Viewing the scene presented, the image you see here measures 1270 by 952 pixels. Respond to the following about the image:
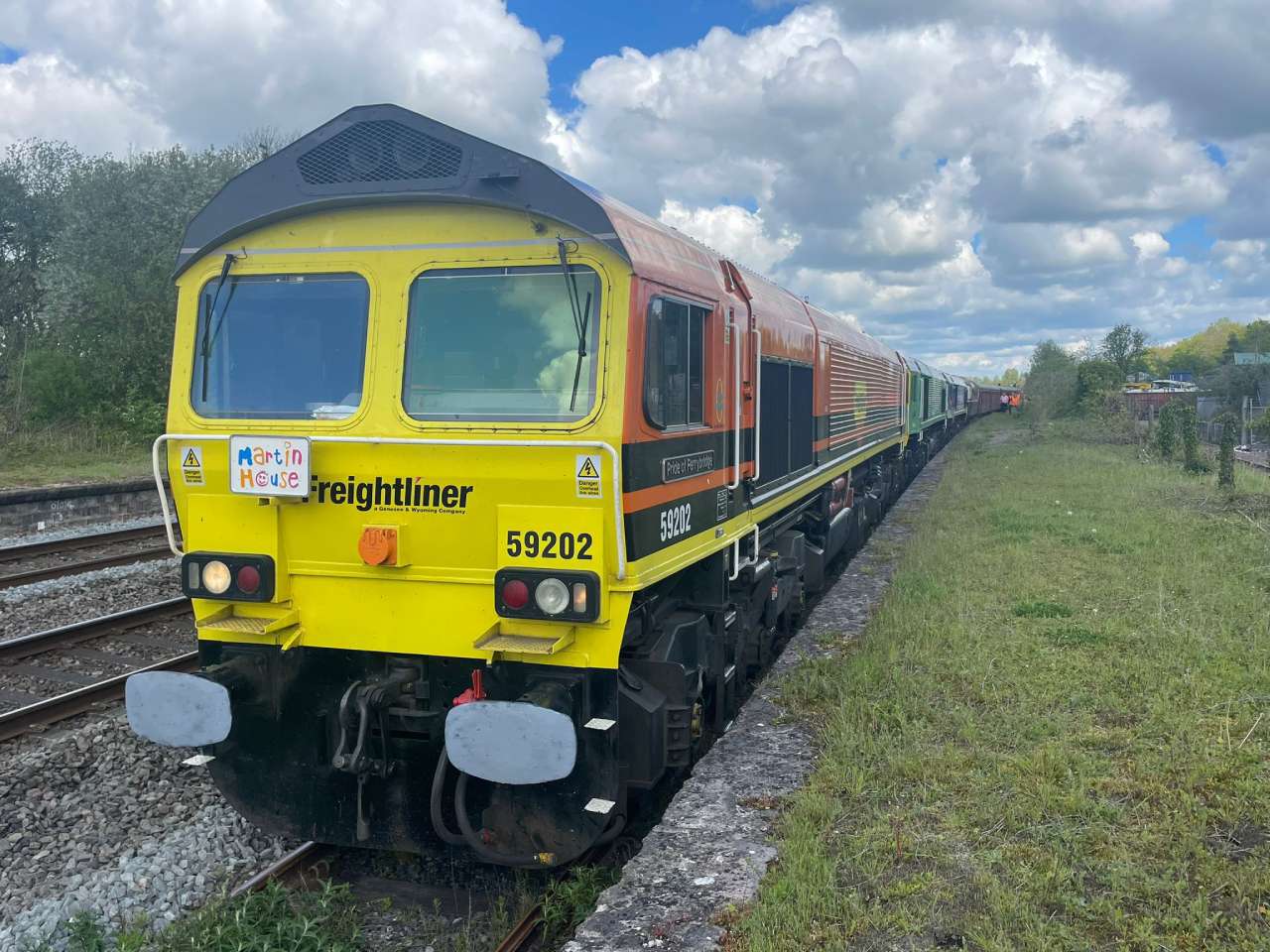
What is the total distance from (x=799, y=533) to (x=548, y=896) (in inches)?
184

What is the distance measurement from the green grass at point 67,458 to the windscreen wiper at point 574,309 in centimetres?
1763

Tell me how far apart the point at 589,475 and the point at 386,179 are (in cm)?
177

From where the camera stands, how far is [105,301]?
2662 cm

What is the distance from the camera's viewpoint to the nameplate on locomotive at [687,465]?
4852 millimetres

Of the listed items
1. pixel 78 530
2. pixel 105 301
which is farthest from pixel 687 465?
pixel 105 301

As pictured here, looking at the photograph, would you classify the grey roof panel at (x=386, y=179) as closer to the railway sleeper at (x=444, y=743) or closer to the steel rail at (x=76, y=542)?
the railway sleeper at (x=444, y=743)

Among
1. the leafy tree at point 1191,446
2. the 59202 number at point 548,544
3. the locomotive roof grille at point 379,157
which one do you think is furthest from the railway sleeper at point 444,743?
the leafy tree at point 1191,446

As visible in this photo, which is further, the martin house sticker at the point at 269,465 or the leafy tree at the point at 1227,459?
the leafy tree at the point at 1227,459

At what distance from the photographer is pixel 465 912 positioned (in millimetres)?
4984

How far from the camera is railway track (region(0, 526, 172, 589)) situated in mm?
11225

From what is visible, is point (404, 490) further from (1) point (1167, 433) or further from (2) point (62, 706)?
(1) point (1167, 433)

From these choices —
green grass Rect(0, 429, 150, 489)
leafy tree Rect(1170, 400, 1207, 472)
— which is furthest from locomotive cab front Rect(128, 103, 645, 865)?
leafy tree Rect(1170, 400, 1207, 472)

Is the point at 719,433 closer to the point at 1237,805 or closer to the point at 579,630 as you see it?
the point at 579,630

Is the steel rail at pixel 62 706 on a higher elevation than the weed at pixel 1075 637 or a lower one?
lower
